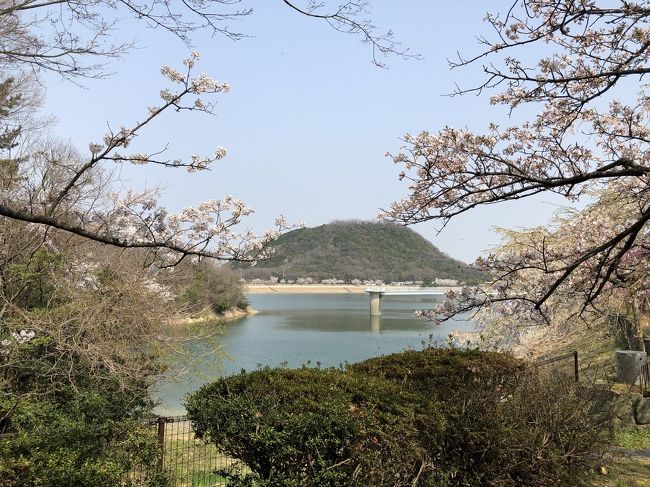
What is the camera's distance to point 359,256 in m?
79.2

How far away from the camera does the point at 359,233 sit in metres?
86.3

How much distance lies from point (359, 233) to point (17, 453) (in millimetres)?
83275

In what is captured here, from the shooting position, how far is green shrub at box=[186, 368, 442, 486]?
3.09 meters

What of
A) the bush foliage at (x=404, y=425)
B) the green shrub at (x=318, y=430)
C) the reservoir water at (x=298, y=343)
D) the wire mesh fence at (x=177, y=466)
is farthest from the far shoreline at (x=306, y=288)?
the green shrub at (x=318, y=430)

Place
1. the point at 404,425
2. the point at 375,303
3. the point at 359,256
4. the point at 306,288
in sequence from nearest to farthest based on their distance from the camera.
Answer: the point at 404,425 → the point at 375,303 → the point at 306,288 → the point at 359,256

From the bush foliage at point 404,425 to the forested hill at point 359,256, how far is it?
58.8 metres

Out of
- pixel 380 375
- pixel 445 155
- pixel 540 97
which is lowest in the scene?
pixel 380 375

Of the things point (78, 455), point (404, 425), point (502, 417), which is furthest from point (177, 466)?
point (502, 417)

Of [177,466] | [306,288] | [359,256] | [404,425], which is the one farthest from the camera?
[359,256]

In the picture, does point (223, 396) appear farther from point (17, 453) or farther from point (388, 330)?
point (388, 330)

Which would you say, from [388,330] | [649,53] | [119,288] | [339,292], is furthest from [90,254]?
[339,292]

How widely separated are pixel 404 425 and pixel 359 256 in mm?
76030

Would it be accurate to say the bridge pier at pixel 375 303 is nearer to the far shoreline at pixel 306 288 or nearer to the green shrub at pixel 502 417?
the far shoreline at pixel 306 288

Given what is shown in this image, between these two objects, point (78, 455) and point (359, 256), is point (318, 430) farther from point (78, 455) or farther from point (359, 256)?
point (359, 256)
